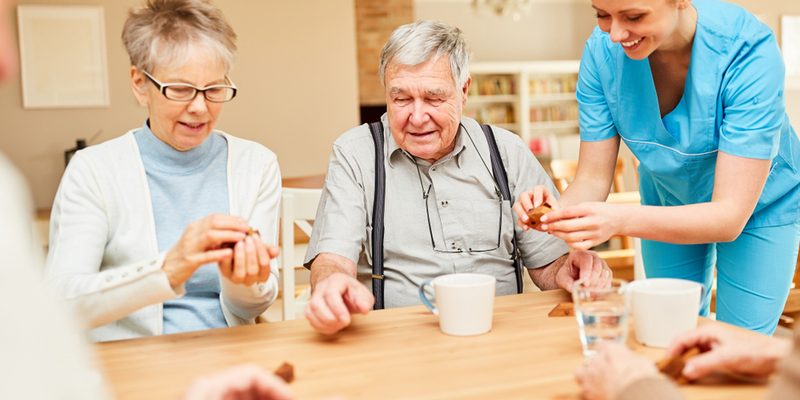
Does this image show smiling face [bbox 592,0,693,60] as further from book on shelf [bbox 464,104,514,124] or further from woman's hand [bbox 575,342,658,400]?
book on shelf [bbox 464,104,514,124]

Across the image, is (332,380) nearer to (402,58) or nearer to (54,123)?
(402,58)

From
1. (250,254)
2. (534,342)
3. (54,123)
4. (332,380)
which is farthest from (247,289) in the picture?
(54,123)

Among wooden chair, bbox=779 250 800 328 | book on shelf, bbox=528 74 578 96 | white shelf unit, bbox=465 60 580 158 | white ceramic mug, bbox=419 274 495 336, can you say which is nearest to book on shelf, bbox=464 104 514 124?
white shelf unit, bbox=465 60 580 158

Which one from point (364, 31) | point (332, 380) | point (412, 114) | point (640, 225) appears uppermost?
point (364, 31)

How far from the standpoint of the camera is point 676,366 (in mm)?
1091

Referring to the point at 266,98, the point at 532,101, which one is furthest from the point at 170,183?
the point at 532,101

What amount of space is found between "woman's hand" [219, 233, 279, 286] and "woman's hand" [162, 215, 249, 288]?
1 centimetres

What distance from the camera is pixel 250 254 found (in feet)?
4.38

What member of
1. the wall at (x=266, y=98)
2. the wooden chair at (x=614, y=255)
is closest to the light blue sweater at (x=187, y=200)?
the wooden chair at (x=614, y=255)

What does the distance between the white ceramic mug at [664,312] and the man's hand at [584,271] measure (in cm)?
30

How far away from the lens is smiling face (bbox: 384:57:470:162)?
1.84 meters

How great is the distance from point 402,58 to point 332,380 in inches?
36.4

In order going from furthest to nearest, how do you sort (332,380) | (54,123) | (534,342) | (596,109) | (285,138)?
(285,138), (54,123), (596,109), (534,342), (332,380)

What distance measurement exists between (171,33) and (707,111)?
3.89 ft
